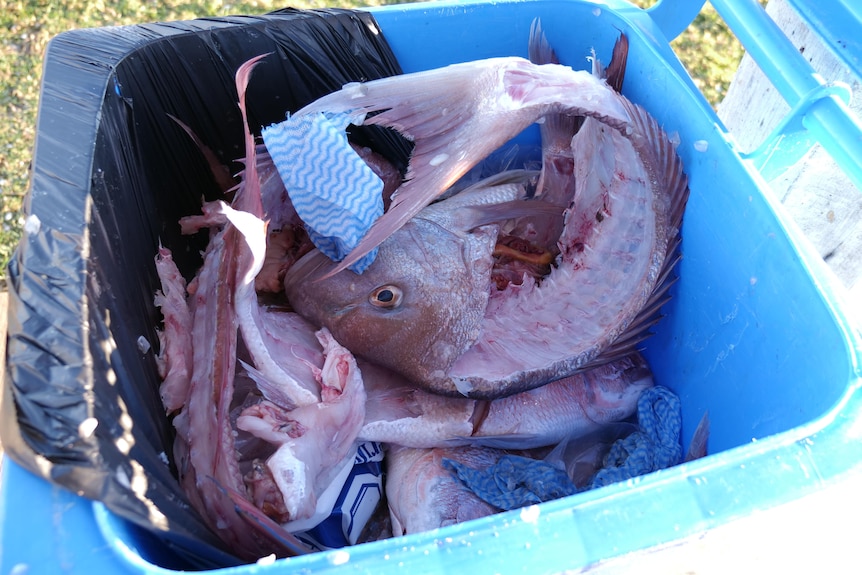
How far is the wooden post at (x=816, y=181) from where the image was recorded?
177cm

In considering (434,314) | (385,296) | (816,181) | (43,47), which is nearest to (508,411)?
(434,314)

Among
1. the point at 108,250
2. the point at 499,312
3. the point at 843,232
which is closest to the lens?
the point at 108,250

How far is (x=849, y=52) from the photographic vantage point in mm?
1223

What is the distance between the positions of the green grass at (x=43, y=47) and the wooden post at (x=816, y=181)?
126 cm

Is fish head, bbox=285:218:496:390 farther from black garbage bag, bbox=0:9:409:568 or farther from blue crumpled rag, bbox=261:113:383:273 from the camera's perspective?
black garbage bag, bbox=0:9:409:568

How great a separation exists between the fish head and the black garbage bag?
342 millimetres

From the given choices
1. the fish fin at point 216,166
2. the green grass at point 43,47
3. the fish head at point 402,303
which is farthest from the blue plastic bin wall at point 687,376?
the green grass at point 43,47

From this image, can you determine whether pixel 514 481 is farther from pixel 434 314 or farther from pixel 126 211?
pixel 126 211

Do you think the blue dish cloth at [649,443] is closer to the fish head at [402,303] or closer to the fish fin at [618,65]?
the fish head at [402,303]

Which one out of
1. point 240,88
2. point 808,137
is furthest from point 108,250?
point 808,137

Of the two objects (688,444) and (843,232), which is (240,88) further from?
(843,232)

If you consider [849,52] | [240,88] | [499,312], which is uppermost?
[849,52]

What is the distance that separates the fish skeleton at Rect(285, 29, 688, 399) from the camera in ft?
4.18

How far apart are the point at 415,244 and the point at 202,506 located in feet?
2.29
